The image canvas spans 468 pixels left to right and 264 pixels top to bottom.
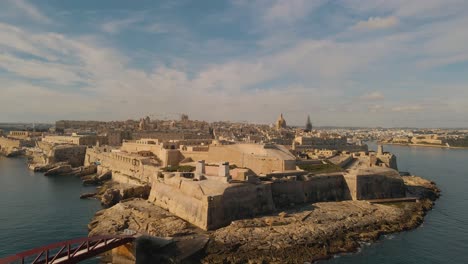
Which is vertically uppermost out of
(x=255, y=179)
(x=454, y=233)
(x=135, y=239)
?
(x=255, y=179)

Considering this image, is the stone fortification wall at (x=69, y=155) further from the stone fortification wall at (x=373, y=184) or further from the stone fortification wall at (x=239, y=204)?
the stone fortification wall at (x=373, y=184)

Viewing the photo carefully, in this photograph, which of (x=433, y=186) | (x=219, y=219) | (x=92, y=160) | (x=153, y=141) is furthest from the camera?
(x=92, y=160)

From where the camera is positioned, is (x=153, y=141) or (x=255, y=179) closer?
(x=255, y=179)

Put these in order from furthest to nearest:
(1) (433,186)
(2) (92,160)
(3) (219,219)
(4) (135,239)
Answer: (2) (92,160) → (1) (433,186) → (3) (219,219) → (4) (135,239)

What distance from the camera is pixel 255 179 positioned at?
73.1 feet

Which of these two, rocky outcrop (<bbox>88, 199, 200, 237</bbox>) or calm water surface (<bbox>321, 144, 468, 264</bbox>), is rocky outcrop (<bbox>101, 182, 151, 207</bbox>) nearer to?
rocky outcrop (<bbox>88, 199, 200, 237</bbox>)

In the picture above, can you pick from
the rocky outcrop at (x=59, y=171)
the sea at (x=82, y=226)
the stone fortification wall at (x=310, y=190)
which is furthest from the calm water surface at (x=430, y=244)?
the rocky outcrop at (x=59, y=171)

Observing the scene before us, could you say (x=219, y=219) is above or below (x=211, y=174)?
below

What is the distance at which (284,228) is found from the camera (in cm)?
1881

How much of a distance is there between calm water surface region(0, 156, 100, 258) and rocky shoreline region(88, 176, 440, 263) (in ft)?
5.70

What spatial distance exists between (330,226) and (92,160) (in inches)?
1275

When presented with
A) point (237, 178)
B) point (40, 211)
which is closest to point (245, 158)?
point (237, 178)

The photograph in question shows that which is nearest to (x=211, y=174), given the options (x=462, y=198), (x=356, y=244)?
(x=356, y=244)

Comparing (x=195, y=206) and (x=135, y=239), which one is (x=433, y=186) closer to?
(x=195, y=206)
